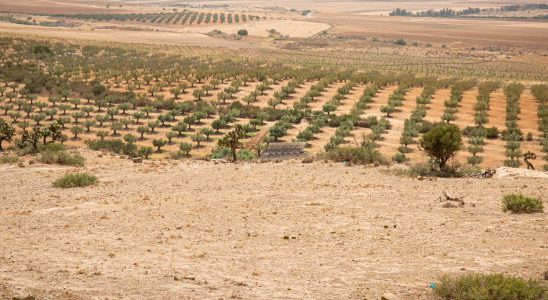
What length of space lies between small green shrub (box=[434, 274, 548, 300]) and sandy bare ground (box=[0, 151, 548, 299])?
440 mm

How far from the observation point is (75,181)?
2109cm

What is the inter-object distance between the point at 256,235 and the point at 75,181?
342 inches

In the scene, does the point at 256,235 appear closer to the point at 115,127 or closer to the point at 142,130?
the point at 142,130

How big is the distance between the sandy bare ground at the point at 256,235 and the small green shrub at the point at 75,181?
0.33m

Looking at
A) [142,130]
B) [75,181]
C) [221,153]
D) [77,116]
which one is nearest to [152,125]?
[142,130]

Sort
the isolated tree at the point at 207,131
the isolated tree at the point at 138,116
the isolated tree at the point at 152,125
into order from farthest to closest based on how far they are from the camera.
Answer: the isolated tree at the point at 138,116
the isolated tree at the point at 152,125
the isolated tree at the point at 207,131

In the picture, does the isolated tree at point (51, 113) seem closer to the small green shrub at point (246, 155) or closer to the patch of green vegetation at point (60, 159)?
the patch of green vegetation at point (60, 159)

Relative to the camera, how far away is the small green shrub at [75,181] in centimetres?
2089

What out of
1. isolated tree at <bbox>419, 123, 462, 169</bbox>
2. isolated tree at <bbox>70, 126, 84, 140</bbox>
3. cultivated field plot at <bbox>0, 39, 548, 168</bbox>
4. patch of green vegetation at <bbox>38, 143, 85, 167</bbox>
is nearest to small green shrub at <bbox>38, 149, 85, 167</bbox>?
patch of green vegetation at <bbox>38, 143, 85, 167</bbox>

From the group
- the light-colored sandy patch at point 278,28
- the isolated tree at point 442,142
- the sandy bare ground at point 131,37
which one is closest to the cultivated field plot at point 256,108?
the isolated tree at point 442,142

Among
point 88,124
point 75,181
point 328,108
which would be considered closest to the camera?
point 75,181

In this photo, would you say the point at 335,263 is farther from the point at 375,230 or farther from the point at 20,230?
the point at 20,230

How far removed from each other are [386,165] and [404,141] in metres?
12.4

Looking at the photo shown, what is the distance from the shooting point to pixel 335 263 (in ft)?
42.4
